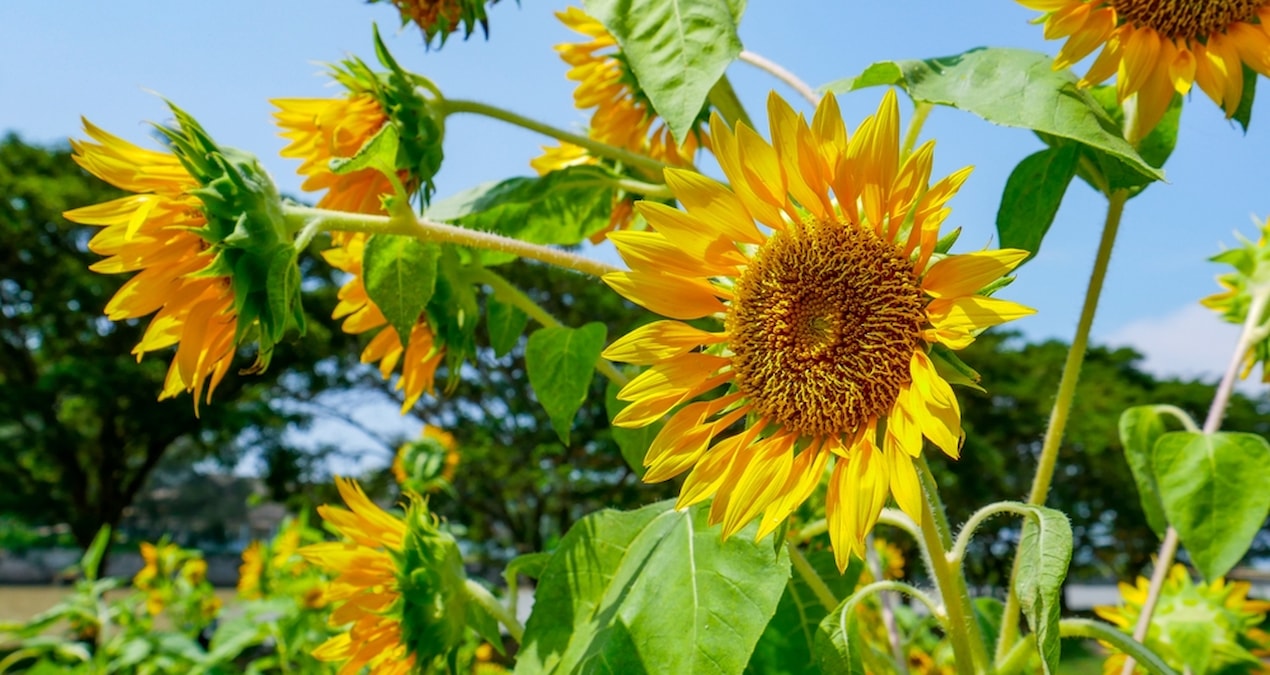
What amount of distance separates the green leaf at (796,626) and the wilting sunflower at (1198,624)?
55 centimetres

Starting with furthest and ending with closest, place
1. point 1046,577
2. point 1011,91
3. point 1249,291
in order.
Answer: point 1249,291
point 1011,91
point 1046,577

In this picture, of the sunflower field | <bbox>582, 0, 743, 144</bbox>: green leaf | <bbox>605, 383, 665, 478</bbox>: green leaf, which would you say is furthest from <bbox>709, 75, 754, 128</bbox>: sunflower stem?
<bbox>605, 383, 665, 478</bbox>: green leaf

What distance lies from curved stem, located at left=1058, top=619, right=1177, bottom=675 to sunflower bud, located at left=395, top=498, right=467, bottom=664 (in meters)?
0.49

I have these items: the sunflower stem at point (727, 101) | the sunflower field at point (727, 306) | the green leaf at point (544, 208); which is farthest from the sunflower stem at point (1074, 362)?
the green leaf at point (544, 208)

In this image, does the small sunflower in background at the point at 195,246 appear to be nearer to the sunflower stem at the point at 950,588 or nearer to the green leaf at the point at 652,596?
the green leaf at the point at 652,596

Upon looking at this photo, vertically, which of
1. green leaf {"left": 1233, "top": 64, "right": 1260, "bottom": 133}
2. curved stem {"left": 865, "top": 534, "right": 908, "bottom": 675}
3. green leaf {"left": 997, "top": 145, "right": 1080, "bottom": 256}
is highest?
green leaf {"left": 1233, "top": 64, "right": 1260, "bottom": 133}

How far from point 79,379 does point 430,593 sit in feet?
40.8

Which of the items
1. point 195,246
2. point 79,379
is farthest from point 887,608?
point 79,379

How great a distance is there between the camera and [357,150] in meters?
0.83

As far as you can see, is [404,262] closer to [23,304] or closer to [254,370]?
[254,370]

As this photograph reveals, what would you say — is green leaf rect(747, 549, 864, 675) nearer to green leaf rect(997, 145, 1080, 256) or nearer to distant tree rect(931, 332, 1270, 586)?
green leaf rect(997, 145, 1080, 256)

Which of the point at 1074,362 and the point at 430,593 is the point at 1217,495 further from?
the point at 430,593

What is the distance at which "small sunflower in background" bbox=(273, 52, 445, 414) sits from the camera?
0.83 meters

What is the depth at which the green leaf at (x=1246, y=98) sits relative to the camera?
27.0 inches
